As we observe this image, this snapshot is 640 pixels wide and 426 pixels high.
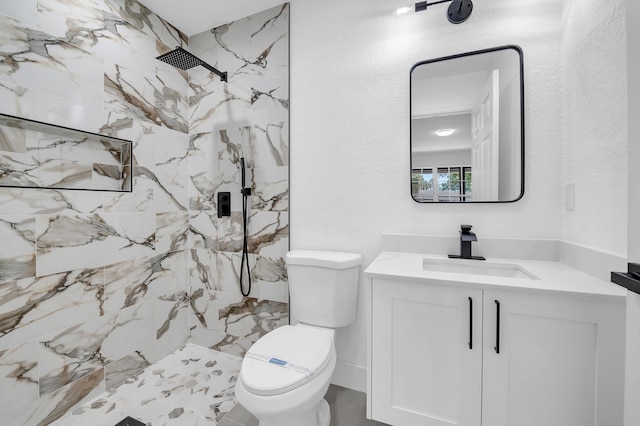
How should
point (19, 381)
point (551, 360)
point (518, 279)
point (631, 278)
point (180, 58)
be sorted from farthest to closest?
point (180, 58), point (19, 381), point (518, 279), point (551, 360), point (631, 278)

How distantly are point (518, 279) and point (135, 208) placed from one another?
2.16 m

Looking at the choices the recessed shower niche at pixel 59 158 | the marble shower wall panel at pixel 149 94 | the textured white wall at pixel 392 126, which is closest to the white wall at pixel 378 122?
the textured white wall at pixel 392 126

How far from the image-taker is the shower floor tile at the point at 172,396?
1.46 metres

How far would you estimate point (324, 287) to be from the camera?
5.09 ft

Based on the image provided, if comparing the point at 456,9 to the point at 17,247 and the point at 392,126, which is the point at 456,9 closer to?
the point at 392,126

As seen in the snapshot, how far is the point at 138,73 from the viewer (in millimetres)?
1850

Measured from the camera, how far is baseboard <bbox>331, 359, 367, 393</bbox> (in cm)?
170

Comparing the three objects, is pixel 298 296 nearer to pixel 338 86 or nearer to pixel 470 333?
pixel 470 333

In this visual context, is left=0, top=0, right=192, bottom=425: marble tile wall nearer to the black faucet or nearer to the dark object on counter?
the black faucet

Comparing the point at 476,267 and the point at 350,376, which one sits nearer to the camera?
the point at 476,267

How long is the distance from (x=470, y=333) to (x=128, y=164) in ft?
6.98

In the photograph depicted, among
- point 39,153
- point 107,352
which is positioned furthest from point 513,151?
point 107,352

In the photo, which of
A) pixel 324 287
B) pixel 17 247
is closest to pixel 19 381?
pixel 17 247

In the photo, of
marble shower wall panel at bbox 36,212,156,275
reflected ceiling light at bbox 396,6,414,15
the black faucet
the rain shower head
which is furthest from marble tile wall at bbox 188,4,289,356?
the black faucet
